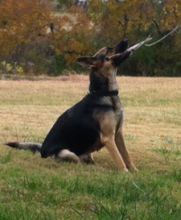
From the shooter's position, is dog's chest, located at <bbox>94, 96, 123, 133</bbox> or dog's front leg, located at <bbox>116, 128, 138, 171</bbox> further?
dog's front leg, located at <bbox>116, 128, 138, 171</bbox>

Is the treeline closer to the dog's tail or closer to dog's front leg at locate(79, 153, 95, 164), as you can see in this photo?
the dog's tail

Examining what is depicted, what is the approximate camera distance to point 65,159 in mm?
9227

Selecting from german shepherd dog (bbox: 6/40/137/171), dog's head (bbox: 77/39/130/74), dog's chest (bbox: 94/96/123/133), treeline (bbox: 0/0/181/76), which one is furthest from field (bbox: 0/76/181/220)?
treeline (bbox: 0/0/181/76)

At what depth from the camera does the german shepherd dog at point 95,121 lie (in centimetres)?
930

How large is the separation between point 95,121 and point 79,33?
35.3 m

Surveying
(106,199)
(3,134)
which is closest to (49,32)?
(3,134)

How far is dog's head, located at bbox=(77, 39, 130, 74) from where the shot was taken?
9297mm

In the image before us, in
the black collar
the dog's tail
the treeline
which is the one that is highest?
the black collar

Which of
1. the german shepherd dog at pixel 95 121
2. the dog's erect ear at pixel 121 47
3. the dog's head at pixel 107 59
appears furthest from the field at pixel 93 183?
the dog's erect ear at pixel 121 47

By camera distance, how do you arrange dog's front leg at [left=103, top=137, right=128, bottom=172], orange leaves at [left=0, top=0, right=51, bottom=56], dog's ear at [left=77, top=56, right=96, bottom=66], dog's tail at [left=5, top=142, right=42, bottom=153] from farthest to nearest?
orange leaves at [left=0, top=0, right=51, bottom=56] → dog's tail at [left=5, top=142, right=42, bottom=153] → dog's ear at [left=77, top=56, right=96, bottom=66] → dog's front leg at [left=103, top=137, right=128, bottom=172]

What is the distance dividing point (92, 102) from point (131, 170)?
944 millimetres

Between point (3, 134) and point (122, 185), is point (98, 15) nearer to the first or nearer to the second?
point (3, 134)

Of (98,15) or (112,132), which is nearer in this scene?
(112,132)

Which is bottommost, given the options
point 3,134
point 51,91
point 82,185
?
point 51,91
